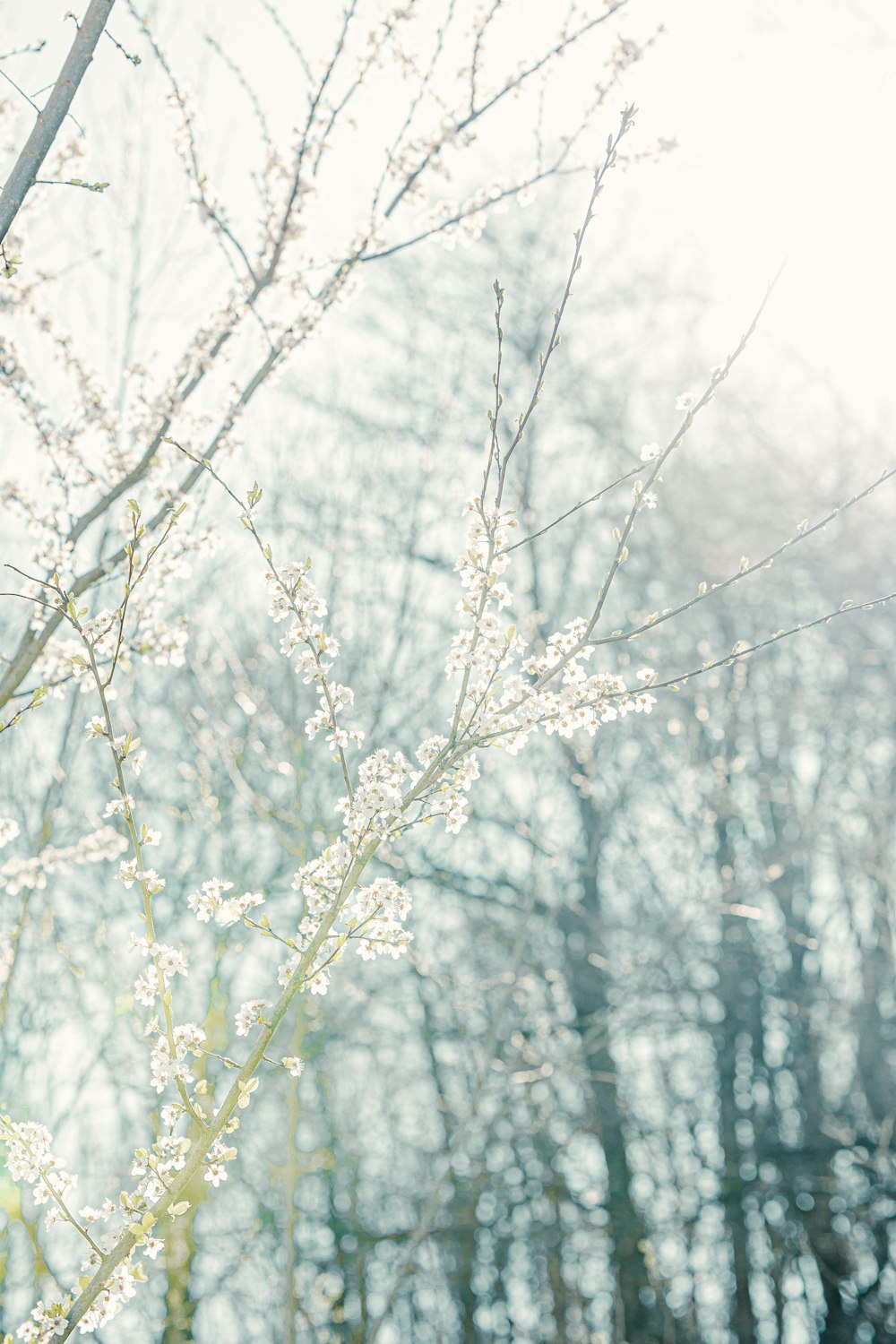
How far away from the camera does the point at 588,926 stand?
8.98m

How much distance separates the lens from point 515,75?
10.0ft

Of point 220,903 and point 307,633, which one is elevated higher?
point 307,633

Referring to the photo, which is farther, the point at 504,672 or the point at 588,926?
the point at 588,926

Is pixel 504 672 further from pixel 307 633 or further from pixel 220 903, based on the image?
pixel 220 903

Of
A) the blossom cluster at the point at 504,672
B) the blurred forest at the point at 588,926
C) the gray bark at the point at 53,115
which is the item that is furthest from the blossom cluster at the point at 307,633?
the blurred forest at the point at 588,926

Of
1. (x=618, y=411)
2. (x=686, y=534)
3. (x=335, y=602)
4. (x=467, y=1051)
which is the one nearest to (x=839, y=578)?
(x=686, y=534)

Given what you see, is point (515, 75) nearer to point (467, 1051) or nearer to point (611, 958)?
point (611, 958)

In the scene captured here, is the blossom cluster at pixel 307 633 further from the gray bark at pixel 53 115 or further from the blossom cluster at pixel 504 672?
the gray bark at pixel 53 115

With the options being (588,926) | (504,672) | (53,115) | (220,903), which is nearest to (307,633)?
(504,672)

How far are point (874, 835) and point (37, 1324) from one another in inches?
260

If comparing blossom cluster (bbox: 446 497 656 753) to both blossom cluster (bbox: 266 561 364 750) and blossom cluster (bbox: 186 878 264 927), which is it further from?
blossom cluster (bbox: 186 878 264 927)

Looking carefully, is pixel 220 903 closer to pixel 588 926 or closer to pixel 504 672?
pixel 504 672

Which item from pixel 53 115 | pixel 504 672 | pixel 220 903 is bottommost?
pixel 220 903

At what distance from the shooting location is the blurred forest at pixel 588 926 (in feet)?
24.6
